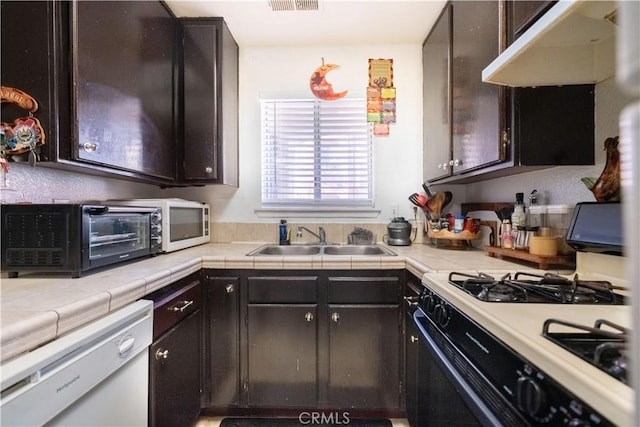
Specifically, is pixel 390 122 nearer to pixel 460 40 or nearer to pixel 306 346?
pixel 460 40

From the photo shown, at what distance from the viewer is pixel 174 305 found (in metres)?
1.21

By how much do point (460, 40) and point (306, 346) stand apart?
1.72 metres

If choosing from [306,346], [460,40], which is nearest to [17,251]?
[306,346]

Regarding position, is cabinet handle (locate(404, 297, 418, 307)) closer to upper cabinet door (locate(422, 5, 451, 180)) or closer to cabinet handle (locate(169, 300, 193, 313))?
upper cabinet door (locate(422, 5, 451, 180))

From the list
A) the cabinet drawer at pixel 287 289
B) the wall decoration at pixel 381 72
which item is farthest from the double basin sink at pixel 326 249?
the wall decoration at pixel 381 72

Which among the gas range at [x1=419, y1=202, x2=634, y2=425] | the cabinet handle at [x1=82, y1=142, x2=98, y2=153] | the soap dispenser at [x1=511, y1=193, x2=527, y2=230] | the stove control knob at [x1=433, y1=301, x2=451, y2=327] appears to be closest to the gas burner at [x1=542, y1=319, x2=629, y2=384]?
the gas range at [x1=419, y1=202, x2=634, y2=425]

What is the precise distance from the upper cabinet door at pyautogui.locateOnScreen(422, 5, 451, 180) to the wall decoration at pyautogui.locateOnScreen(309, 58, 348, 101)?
58cm

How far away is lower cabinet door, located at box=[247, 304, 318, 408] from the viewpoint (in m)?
1.49

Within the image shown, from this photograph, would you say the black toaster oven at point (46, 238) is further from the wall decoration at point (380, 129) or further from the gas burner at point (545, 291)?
the wall decoration at point (380, 129)

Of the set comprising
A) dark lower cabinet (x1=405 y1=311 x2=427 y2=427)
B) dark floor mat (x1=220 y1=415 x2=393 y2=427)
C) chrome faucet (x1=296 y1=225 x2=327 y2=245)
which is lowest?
dark floor mat (x1=220 y1=415 x2=393 y2=427)

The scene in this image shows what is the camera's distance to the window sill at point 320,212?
2.14 meters

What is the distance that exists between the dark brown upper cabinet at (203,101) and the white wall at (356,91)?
0.30 meters

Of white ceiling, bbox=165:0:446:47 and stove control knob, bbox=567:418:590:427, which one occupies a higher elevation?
white ceiling, bbox=165:0:446:47

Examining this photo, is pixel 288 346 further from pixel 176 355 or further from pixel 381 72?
pixel 381 72
